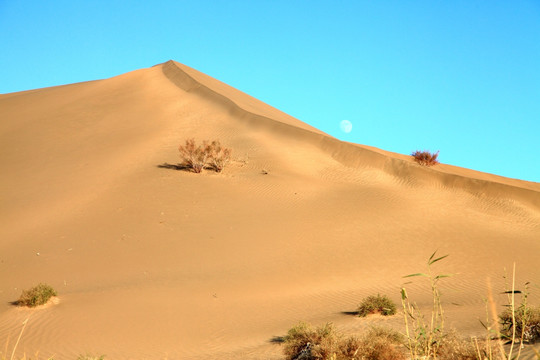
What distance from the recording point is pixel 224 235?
52.7ft

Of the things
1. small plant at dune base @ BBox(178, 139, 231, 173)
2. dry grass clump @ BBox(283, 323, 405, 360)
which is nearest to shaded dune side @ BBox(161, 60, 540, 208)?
small plant at dune base @ BBox(178, 139, 231, 173)

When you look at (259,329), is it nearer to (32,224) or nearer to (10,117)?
(32,224)

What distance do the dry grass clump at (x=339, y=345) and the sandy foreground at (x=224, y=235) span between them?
0.55 metres

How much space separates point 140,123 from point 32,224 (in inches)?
461

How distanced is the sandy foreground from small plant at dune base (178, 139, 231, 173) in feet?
1.58

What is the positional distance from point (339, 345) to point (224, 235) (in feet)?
31.8

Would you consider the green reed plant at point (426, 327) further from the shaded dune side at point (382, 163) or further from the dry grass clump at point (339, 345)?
the shaded dune side at point (382, 163)

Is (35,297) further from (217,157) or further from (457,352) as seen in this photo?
(217,157)

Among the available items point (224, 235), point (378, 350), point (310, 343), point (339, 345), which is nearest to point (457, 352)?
point (378, 350)

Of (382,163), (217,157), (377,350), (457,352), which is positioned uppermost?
(382,163)

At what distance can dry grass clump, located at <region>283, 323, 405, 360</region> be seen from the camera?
245 inches

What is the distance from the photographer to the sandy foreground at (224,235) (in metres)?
10.5

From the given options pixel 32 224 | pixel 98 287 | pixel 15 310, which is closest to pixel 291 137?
pixel 32 224

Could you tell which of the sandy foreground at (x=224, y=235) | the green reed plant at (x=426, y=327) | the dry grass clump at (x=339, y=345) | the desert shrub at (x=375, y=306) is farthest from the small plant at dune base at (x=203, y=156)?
the green reed plant at (x=426, y=327)
